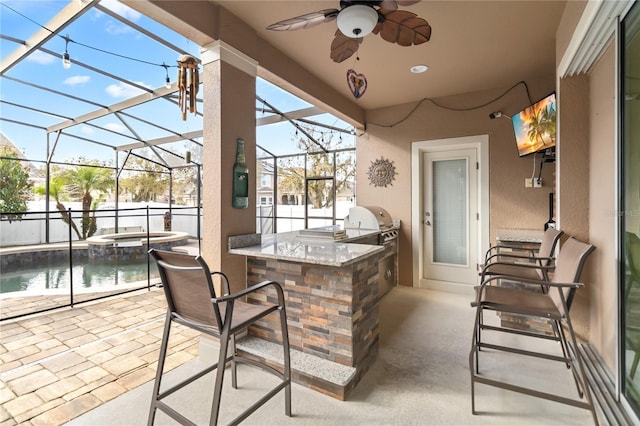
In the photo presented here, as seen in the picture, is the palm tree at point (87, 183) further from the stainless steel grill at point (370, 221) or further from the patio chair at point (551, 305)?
the patio chair at point (551, 305)

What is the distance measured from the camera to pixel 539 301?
181 cm

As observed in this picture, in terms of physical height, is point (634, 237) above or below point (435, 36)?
below

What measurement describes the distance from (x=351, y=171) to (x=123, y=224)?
7495 millimetres

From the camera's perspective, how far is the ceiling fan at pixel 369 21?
5.15 feet

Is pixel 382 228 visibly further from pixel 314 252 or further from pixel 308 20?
pixel 308 20

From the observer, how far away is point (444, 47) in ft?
8.93

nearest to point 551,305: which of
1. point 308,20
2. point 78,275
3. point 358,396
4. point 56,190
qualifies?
point 358,396

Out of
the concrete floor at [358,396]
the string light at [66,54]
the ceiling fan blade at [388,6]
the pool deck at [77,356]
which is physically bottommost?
the concrete floor at [358,396]

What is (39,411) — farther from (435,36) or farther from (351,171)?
(351,171)

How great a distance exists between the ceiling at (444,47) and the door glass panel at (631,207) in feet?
3.29

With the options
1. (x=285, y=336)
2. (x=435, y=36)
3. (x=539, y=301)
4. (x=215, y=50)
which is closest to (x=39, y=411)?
(x=285, y=336)

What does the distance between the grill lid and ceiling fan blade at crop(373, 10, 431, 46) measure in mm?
2192

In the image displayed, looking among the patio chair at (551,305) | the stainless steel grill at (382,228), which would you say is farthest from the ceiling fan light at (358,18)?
the stainless steel grill at (382,228)

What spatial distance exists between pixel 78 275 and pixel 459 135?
7123 mm
